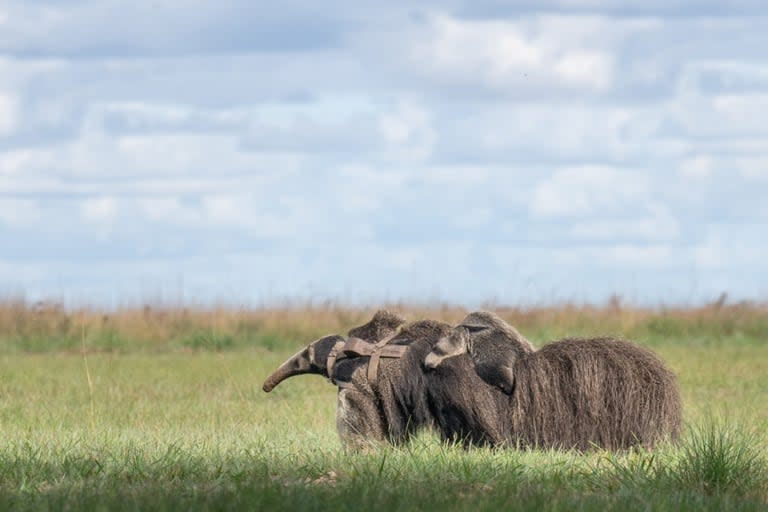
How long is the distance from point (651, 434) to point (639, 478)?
4.70ft

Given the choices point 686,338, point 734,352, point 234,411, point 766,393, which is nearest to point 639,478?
point 234,411

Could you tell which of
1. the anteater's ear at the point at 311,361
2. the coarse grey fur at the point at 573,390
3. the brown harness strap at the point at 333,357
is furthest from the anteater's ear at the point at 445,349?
the anteater's ear at the point at 311,361

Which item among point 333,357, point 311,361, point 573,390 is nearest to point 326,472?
point 333,357

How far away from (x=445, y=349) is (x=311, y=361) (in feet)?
4.21

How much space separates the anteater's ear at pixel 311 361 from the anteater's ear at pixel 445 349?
97 centimetres

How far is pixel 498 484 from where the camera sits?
6809mm

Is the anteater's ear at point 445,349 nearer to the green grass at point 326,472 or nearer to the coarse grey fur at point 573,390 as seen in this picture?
the coarse grey fur at point 573,390

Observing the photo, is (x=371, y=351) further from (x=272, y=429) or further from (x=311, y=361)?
(x=272, y=429)

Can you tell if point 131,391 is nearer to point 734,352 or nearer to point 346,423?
point 346,423

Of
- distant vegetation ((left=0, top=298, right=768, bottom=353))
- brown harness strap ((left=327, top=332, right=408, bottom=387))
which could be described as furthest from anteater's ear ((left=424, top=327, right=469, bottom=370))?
distant vegetation ((left=0, top=298, right=768, bottom=353))

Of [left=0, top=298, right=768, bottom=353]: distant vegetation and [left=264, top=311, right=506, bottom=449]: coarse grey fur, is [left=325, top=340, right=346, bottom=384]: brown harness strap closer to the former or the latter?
[left=264, top=311, right=506, bottom=449]: coarse grey fur

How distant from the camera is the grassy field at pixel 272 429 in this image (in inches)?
256

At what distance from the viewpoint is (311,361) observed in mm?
9047

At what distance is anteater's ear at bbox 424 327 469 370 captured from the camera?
8.33 meters
